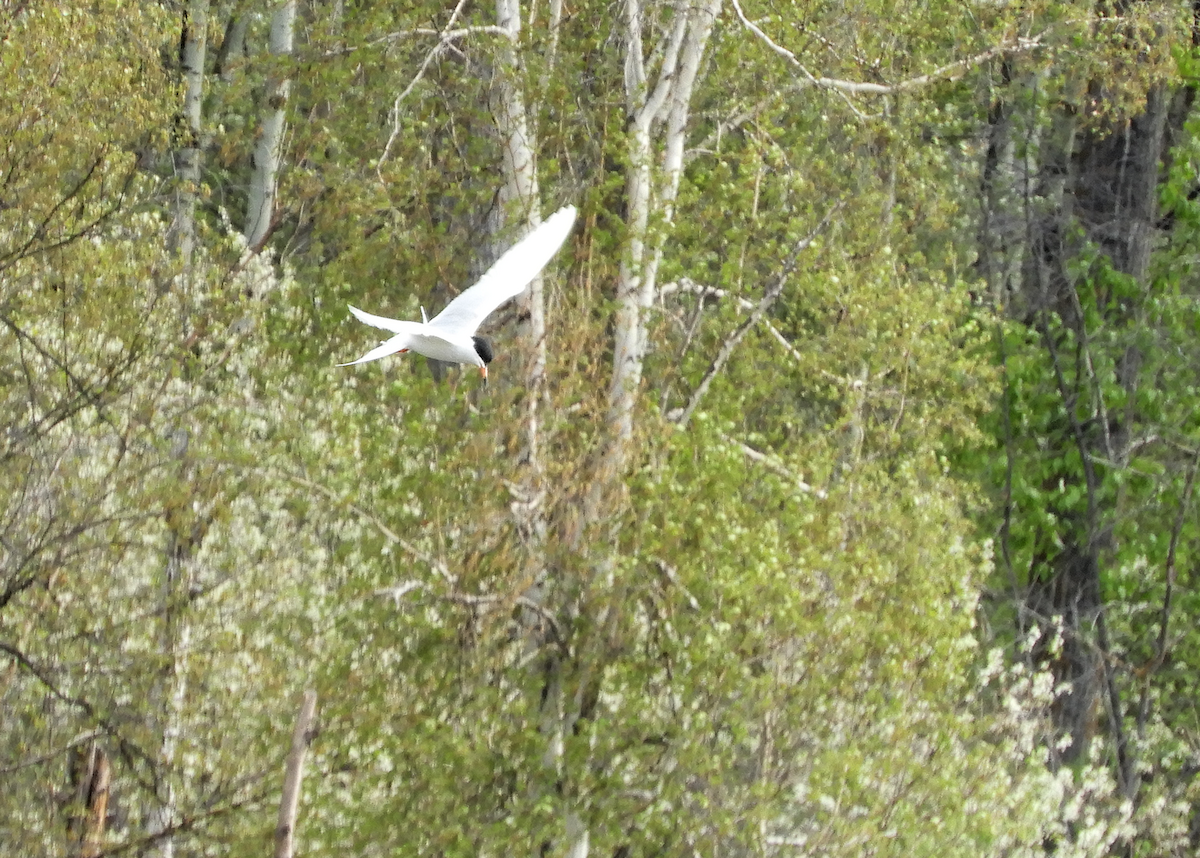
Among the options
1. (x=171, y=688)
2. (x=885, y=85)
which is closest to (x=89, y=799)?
(x=171, y=688)

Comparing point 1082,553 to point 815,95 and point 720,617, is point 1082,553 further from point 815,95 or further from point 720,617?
point 720,617

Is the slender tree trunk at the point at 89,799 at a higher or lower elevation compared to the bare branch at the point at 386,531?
lower

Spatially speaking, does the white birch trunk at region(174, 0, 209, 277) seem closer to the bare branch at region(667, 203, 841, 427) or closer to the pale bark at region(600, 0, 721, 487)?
the pale bark at region(600, 0, 721, 487)

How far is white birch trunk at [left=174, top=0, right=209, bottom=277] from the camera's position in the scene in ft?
50.1

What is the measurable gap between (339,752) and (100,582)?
1.66 meters

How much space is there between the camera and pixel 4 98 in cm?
1027

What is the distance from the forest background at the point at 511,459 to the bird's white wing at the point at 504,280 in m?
1.60

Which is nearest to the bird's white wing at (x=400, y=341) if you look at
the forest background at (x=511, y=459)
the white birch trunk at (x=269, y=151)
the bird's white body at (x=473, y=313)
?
the bird's white body at (x=473, y=313)

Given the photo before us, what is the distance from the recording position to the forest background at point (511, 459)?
1048cm

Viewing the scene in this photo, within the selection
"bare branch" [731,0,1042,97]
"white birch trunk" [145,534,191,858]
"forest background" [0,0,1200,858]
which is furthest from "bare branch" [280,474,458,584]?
"bare branch" [731,0,1042,97]

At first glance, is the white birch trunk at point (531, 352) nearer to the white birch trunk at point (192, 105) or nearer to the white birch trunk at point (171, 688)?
the white birch trunk at point (171, 688)

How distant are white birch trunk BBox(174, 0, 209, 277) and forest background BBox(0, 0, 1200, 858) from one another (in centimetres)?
13

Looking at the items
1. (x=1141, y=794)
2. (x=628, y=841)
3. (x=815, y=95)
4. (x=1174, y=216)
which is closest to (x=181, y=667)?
(x=628, y=841)

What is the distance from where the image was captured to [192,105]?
16.8 m
